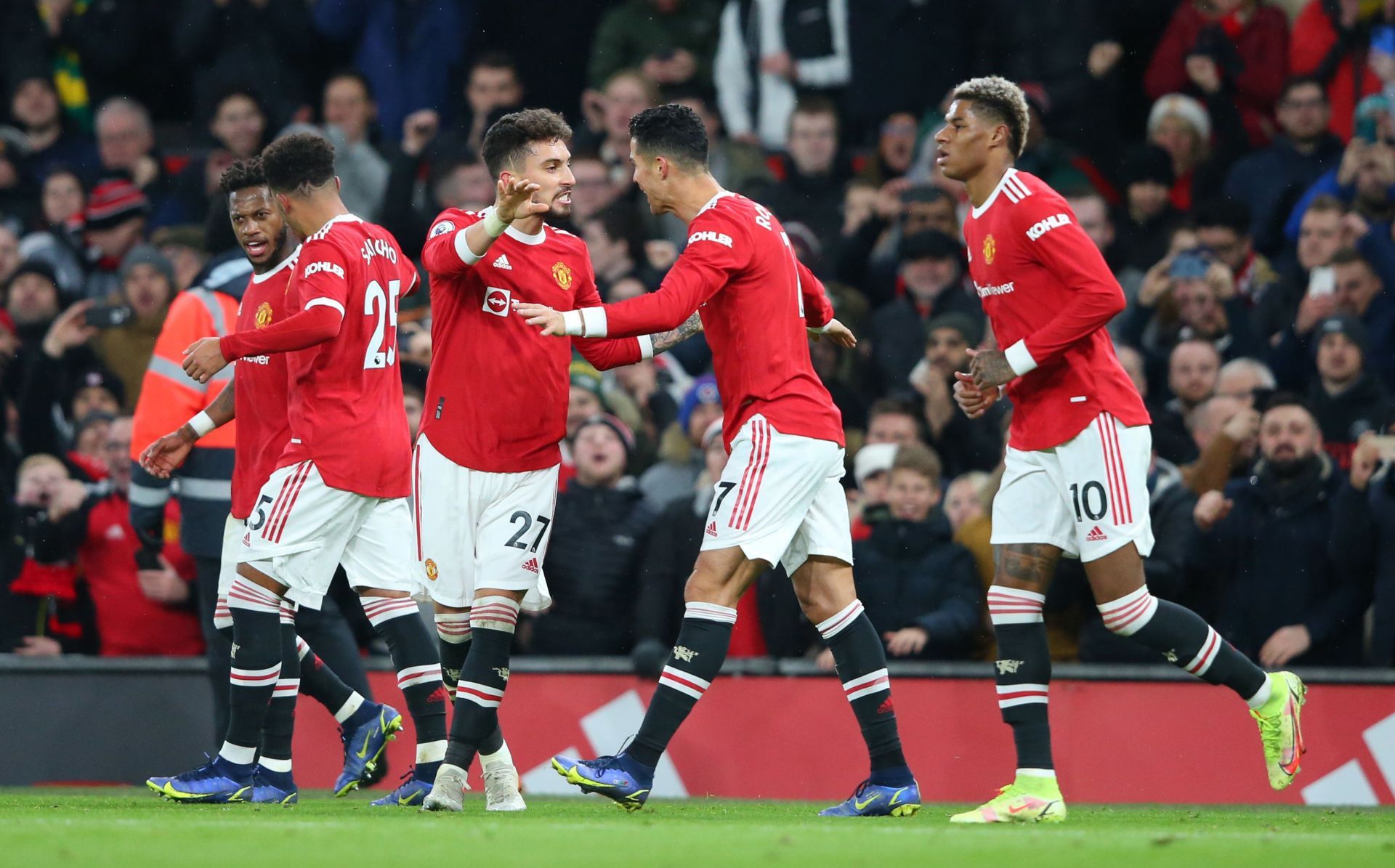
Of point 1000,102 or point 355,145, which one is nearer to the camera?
point 1000,102

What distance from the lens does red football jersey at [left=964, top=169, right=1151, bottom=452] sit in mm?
6523

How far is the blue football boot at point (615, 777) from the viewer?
629 cm

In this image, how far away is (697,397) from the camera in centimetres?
1047

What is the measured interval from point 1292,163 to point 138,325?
745 cm

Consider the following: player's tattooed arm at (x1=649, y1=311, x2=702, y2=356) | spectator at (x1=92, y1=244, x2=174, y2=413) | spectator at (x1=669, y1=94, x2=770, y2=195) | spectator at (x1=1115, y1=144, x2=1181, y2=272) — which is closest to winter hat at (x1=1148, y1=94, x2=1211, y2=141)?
spectator at (x1=1115, y1=144, x2=1181, y2=272)

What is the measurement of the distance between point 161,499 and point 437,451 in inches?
76.6

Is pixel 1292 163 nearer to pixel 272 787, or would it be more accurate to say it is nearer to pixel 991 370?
pixel 991 370

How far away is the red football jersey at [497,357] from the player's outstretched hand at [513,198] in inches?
13.6

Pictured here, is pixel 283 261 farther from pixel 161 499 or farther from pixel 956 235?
pixel 956 235

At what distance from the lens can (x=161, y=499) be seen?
8211mm

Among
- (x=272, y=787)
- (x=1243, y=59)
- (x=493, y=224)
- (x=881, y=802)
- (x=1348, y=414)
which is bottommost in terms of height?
(x=272, y=787)

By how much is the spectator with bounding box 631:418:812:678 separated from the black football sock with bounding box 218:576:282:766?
8.14 feet

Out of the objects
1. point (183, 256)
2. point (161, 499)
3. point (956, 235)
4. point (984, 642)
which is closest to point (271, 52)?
point (183, 256)

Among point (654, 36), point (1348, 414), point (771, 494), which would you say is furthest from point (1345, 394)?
point (654, 36)
